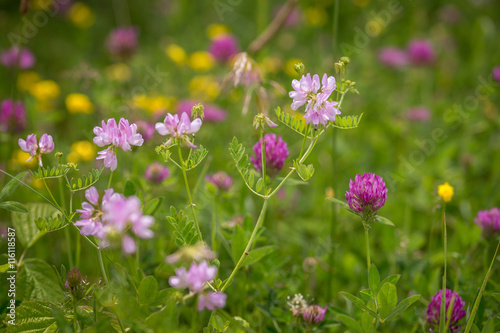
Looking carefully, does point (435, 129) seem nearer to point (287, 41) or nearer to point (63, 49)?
point (287, 41)

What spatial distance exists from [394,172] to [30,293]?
2010 millimetres

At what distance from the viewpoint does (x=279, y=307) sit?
5.31 ft

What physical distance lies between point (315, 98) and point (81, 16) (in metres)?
3.89

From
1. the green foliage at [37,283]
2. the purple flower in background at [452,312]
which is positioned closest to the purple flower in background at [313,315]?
the purple flower in background at [452,312]

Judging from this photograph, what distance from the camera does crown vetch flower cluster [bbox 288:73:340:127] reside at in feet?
4.05

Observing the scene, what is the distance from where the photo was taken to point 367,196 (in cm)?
131

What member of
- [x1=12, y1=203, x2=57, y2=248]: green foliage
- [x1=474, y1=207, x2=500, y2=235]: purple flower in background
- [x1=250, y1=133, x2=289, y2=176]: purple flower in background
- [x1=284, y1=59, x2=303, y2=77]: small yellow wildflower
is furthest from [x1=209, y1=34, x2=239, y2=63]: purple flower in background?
[x1=474, y1=207, x2=500, y2=235]: purple flower in background

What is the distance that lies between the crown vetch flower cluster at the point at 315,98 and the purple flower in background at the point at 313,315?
0.61 metres

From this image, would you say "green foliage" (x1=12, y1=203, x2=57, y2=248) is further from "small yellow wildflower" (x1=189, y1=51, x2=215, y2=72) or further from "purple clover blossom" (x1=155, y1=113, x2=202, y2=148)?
"small yellow wildflower" (x1=189, y1=51, x2=215, y2=72)

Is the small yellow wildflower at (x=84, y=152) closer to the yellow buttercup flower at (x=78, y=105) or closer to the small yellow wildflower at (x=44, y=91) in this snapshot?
the yellow buttercup flower at (x=78, y=105)

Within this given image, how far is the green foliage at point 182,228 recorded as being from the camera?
4.30ft

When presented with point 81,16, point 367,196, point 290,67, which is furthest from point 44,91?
point 367,196

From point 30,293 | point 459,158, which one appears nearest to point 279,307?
point 30,293

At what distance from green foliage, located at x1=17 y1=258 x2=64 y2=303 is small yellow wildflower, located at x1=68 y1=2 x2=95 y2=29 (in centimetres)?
350
